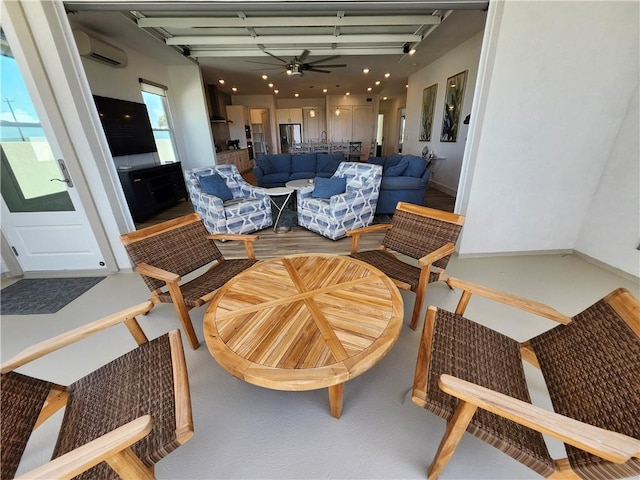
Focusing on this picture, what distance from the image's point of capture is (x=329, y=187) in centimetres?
347

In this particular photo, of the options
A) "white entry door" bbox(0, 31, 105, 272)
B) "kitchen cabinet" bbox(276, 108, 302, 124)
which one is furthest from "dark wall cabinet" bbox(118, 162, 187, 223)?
"kitchen cabinet" bbox(276, 108, 302, 124)

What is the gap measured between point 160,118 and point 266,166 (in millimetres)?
2333

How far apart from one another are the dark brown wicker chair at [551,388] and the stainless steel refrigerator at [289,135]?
10808 mm

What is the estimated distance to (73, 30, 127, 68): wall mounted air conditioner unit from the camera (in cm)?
312

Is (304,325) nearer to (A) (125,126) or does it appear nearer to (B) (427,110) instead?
(A) (125,126)

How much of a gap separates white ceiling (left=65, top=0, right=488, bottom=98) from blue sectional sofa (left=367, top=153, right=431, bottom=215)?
1.82 m

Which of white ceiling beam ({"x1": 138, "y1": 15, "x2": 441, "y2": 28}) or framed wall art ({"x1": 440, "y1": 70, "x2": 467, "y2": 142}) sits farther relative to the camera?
framed wall art ({"x1": 440, "y1": 70, "x2": 467, "y2": 142})

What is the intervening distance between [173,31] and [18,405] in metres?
5.09

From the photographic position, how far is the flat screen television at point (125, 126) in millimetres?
3713

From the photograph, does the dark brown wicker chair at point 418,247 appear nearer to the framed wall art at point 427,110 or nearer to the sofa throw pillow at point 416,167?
the sofa throw pillow at point 416,167


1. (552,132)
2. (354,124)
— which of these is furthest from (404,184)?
(354,124)

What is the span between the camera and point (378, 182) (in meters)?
3.37

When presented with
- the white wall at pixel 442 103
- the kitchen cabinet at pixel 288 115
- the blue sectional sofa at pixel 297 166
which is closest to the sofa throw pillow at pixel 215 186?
the blue sectional sofa at pixel 297 166

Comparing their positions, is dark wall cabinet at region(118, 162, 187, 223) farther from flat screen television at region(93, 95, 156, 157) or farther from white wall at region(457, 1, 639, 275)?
white wall at region(457, 1, 639, 275)
